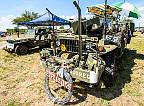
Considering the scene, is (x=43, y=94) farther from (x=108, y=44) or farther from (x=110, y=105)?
(x=108, y=44)

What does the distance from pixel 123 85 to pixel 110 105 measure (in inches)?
62.7

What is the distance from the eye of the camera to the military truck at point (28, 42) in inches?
548

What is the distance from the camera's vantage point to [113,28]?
11086mm

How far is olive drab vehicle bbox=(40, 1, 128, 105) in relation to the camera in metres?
6.43

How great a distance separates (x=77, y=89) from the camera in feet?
24.1

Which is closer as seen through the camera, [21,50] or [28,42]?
[21,50]

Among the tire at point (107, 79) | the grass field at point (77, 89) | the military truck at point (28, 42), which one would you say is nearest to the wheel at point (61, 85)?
the grass field at point (77, 89)

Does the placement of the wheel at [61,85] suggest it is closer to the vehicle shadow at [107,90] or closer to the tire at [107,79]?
the vehicle shadow at [107,90]

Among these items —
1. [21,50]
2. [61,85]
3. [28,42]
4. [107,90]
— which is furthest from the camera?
[28,42]

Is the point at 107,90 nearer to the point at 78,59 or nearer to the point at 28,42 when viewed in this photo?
the point at 78,59

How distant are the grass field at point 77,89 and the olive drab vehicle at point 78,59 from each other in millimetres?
377

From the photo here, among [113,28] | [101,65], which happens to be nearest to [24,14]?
[113,28]

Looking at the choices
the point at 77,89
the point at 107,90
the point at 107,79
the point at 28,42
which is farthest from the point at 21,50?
the point at 107,90

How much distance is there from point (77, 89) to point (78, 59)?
Result: 1008 mm
